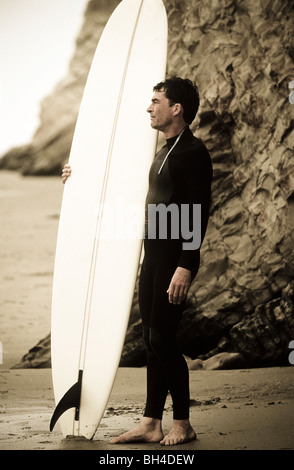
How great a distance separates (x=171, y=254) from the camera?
2.96m

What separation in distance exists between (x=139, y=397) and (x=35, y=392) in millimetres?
528

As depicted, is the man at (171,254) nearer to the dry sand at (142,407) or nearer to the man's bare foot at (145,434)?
the man's bare foot at (145,434)

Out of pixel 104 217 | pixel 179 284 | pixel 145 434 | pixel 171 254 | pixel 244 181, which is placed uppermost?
pixel 244 181

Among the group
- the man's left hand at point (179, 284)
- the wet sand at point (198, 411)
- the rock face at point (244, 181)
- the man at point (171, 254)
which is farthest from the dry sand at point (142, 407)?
the man's left hand at point (179, 284)

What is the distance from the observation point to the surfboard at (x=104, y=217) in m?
3.18

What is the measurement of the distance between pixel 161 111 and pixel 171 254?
52 cm

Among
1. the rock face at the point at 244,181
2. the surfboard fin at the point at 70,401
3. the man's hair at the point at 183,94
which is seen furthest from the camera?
the rock face at the point at 244,181

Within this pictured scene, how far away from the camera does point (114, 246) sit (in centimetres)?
330

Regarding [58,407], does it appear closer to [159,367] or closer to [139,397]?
[159,367]

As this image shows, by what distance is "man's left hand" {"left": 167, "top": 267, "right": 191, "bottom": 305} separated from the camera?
286 centimetres

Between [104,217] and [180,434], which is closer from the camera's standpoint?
[180,434]

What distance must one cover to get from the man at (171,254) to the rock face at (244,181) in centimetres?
132

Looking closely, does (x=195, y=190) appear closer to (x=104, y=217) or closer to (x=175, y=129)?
(x=175, y=129)

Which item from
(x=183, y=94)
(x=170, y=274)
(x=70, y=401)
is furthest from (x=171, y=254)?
(x=70, y=401)
